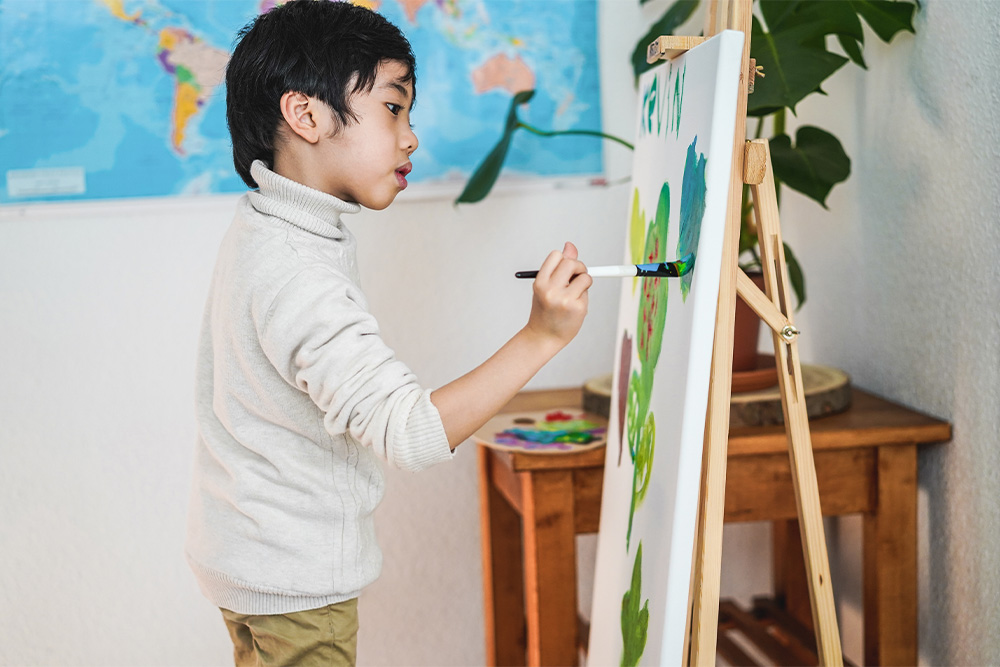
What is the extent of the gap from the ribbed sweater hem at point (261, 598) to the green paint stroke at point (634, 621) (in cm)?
30

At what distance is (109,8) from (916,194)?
131 centimetres

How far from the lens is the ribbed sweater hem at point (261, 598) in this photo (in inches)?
35.7

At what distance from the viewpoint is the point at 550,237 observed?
1.61m

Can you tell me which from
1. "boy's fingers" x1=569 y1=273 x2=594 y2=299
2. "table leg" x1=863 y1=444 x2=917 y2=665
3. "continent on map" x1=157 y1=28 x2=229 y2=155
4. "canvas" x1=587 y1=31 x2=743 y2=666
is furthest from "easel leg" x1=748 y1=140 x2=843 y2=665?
"continent on map" x1=157 y1=28 x2=229 y2=155

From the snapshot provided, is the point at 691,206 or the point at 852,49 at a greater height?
the point at 852,49

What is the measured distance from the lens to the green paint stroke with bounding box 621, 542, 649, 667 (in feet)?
2.79

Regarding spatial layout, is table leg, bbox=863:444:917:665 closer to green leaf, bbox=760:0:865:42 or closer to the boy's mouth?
green leaf, bbox=760:0:865:42

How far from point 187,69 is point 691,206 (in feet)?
3.40

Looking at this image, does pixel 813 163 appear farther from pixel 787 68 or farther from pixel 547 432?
pixel 547 432

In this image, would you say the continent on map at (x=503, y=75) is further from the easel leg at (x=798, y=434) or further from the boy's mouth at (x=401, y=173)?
the easel leg at (x=798, y=434)

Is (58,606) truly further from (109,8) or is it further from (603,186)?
(603,186)

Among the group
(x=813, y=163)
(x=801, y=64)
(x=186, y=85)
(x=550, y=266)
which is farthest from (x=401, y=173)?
(x=186, y=85)

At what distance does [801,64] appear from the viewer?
107 centimetres

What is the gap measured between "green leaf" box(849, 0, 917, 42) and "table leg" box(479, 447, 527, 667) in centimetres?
89
